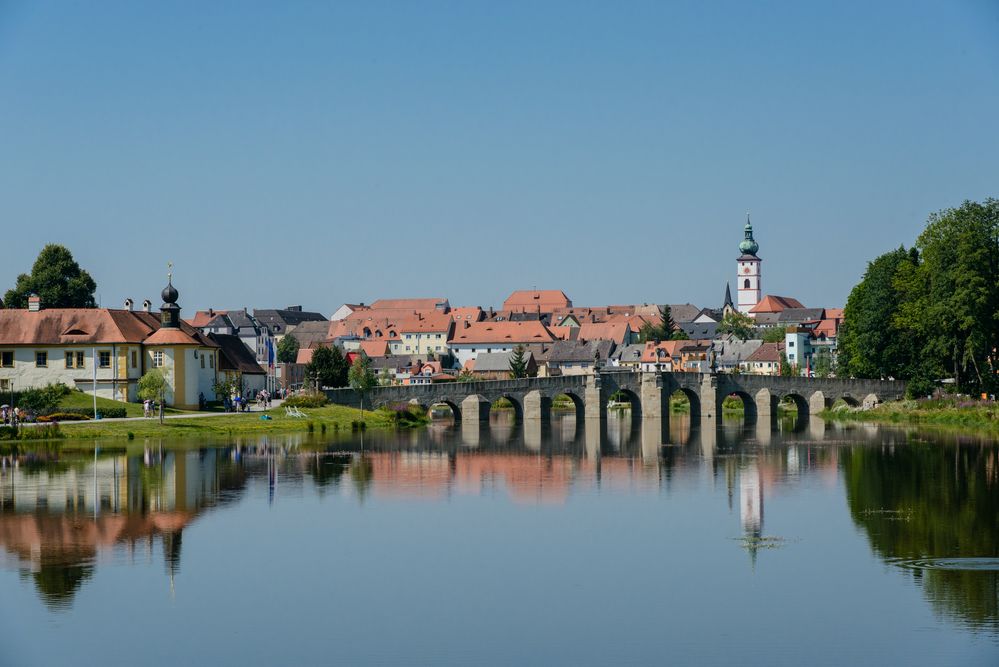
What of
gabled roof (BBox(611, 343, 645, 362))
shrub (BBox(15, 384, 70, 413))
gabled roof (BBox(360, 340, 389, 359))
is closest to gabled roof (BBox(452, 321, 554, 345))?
gabled roof (BBox(611, 343, 645, 362))

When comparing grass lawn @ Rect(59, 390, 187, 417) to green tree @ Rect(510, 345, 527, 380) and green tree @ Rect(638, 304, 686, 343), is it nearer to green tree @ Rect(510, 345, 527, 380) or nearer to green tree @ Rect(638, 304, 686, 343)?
green tree @ Rect(510, 345, 527, 380)

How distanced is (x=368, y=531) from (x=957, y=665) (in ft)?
62.4

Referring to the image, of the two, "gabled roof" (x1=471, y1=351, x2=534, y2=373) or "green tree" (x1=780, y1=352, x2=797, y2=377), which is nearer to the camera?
"green tree" (x1=780, y1=352, x2=797, y2=377)

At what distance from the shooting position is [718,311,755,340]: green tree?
180125 mm

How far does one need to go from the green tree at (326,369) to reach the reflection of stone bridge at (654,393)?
852 cm

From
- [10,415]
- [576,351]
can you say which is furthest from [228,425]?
[576,351]

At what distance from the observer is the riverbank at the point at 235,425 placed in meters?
65.1

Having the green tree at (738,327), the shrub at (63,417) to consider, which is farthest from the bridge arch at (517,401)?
the green tree at (738,327)

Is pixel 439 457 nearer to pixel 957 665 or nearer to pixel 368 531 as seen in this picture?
pixel 368 531

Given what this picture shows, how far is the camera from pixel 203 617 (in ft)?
91.2

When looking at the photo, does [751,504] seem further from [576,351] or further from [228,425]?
[576,351]

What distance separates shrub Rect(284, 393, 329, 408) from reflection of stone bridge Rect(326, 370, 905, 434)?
1056 cm

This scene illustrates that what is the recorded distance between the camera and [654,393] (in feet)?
337

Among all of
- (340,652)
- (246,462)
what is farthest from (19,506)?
(340,652)
